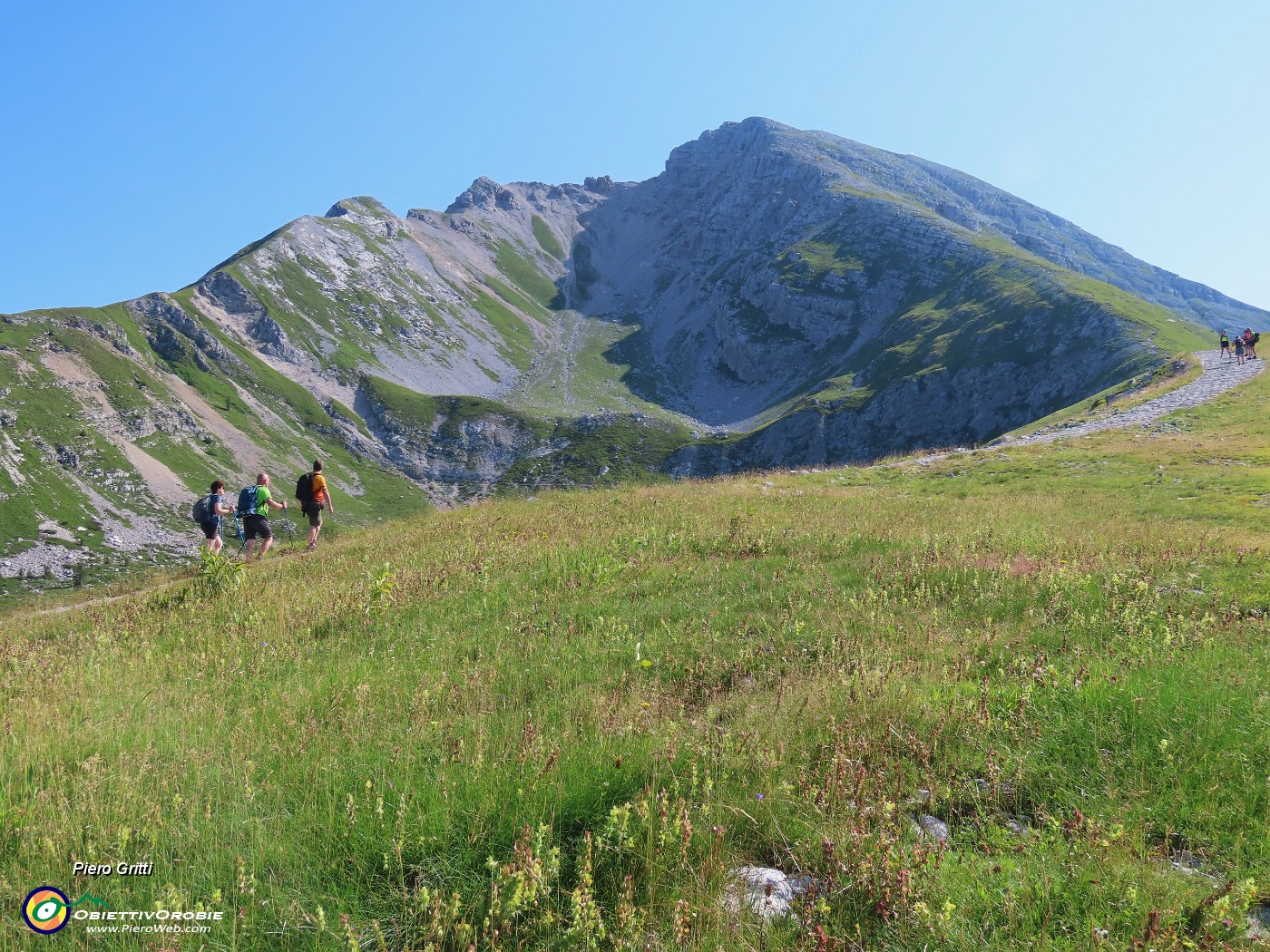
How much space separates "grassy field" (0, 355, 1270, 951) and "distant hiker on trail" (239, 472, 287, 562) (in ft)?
23.2

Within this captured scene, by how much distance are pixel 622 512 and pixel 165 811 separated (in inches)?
537

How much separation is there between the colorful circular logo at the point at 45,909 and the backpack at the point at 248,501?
16274 millimetres

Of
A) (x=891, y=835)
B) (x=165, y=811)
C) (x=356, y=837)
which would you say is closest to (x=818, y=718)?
(x=891, y=835)

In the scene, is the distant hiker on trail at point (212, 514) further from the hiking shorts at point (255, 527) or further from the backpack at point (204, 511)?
the hiking shorts at point (255, 527)

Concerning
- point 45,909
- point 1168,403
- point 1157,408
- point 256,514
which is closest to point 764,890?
point 45,909

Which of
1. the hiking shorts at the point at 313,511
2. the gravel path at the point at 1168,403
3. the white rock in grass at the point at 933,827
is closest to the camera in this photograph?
the white rock in grass at the point at 933,827

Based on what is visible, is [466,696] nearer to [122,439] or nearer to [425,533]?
[425,533]

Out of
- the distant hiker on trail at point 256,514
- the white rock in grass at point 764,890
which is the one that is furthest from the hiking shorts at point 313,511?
the white rock in grass at point 764,890

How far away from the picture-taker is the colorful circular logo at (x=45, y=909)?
10.7ft

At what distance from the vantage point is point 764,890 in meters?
3.75

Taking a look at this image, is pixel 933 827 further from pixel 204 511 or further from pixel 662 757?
pixel 204 511

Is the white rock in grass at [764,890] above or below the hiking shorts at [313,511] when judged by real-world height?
below

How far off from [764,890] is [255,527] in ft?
60.4

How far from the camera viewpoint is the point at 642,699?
6242mm
